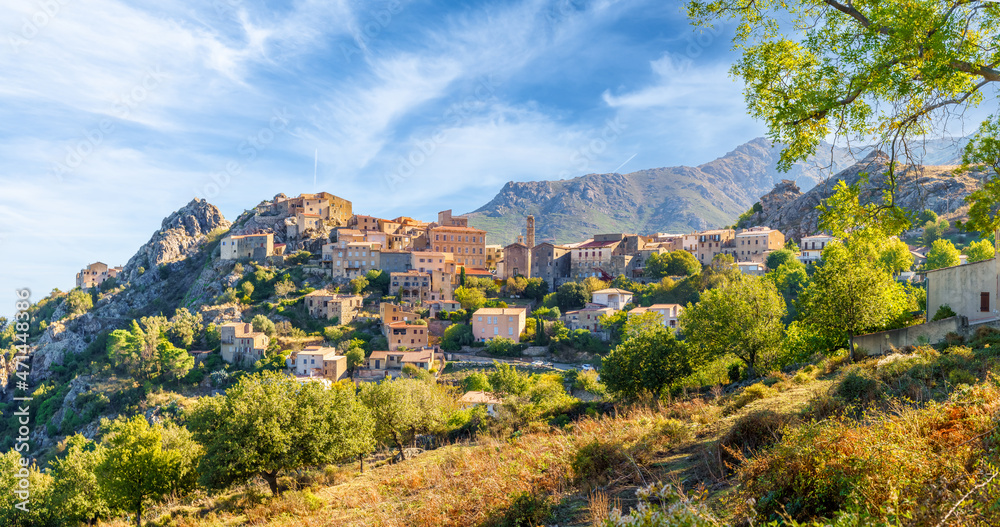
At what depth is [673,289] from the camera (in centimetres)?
6316

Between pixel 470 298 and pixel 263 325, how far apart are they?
26.3 m

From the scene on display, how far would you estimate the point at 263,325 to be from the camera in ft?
211

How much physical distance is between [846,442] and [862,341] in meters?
17.8

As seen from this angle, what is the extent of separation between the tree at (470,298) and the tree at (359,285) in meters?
13.0

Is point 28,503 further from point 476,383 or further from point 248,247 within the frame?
point 248,247

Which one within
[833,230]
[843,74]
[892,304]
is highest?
[843,74]

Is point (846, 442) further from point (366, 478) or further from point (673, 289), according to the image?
point (673, 289)

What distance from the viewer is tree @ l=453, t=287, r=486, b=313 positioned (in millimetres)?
69000

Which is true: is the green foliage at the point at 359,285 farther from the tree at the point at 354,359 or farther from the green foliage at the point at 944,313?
the green foliage at the point at 944,313

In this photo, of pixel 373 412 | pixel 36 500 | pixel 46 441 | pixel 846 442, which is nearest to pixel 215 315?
pixel 46 441

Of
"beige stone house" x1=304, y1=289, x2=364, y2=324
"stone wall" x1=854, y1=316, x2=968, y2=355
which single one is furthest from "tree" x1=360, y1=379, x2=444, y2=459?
"beige stone house" x1=304, y1=289, x2=364, y2=324

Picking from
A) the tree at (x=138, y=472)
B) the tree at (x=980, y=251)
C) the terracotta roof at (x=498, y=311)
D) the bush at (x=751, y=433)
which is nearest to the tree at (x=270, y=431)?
the tree at (x=138, y=472)

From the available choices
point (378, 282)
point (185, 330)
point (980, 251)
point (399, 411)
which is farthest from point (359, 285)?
point (980, 251)

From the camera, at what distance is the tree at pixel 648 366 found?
22797 millimetres
